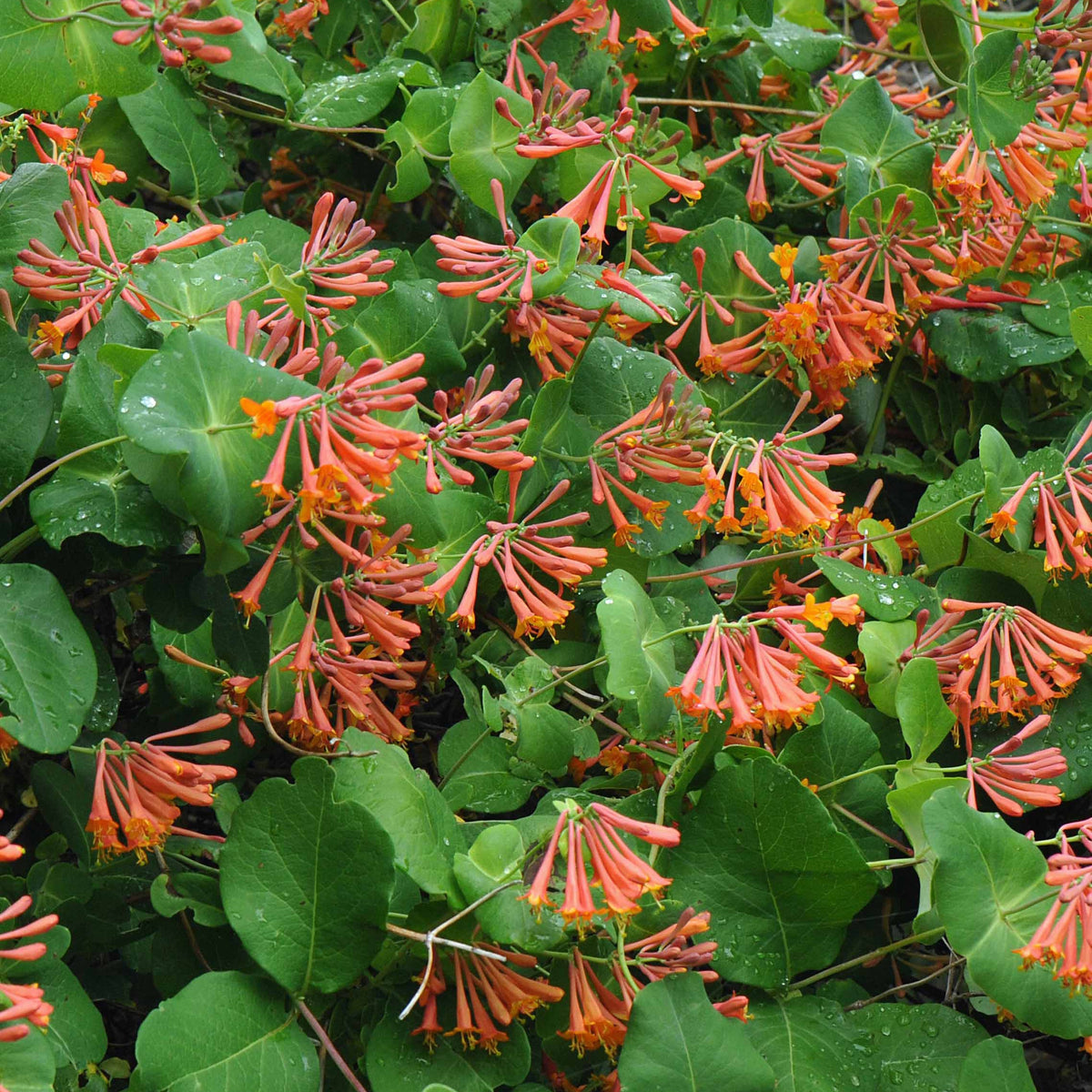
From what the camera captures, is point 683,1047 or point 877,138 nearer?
point 683,1047

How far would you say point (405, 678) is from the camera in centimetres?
140

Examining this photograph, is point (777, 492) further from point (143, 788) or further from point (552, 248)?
point (143, 788)

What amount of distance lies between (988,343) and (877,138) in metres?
0.35

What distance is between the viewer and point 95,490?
108 cm

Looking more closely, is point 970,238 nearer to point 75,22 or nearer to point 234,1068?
point 75,22

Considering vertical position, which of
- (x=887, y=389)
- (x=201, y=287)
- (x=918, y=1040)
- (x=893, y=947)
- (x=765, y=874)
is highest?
(x=201, y=287)

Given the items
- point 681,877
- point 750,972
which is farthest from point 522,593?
point 750,972

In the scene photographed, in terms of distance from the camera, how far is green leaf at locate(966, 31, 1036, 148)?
62.4 inches

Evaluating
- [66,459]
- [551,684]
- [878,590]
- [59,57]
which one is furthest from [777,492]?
[59,57]

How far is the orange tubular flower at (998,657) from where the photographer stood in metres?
1.43

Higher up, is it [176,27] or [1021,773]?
[176,27]

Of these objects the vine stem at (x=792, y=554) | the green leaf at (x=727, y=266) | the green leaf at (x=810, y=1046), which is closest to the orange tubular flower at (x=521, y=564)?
the vine stem at (x=792, y=554)

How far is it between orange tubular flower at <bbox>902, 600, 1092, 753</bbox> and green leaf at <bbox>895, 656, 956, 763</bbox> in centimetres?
6

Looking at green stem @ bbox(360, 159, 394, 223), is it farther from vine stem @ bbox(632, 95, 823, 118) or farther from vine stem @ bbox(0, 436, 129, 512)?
vine stem @ bbox(0, 436, 129, 512)
